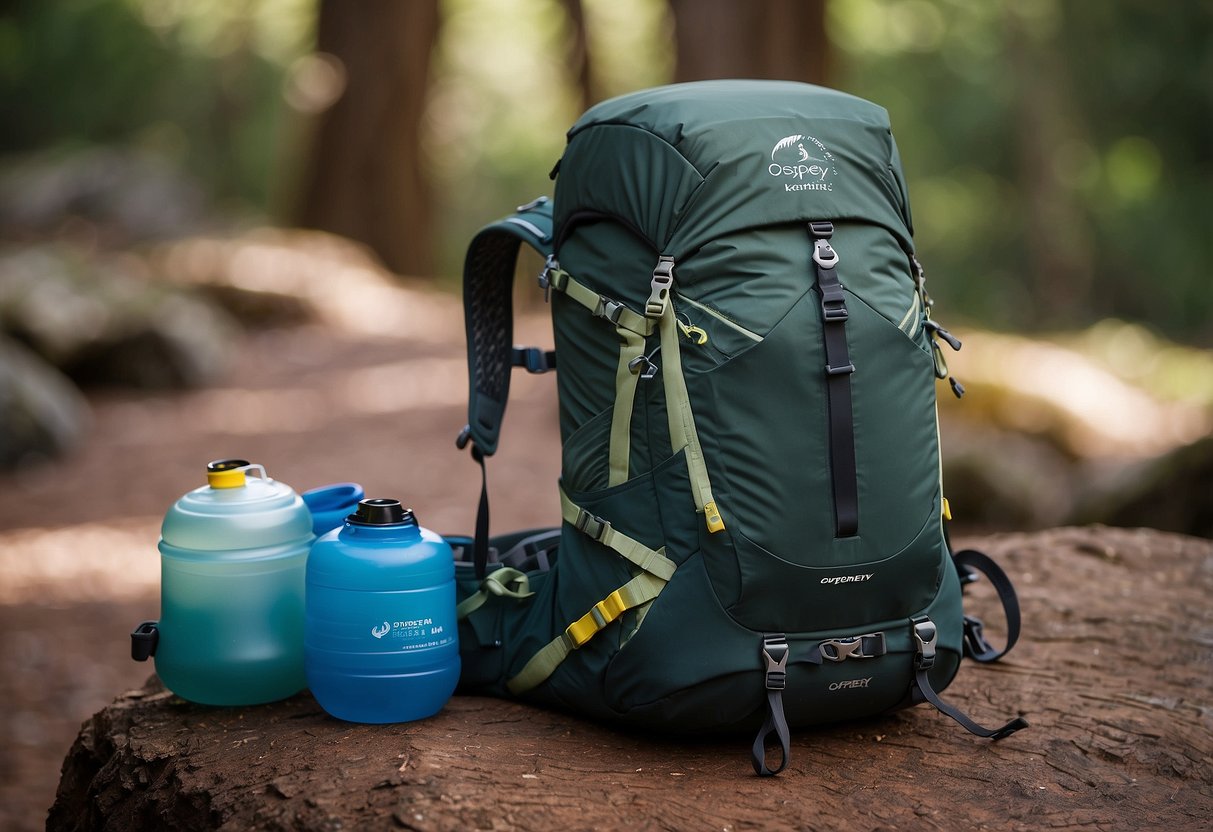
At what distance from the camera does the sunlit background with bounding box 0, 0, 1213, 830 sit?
6.92m

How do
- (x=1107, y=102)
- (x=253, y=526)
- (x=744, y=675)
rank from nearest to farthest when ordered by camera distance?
(x=744, y=675) → (x=253, y=526) → (x=1107, y=102)

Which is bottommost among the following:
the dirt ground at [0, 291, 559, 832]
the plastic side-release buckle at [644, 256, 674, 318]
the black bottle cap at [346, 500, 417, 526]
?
the dirt ground at [0, 291, 559, 832]

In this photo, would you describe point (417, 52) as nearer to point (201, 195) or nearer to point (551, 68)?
point (201, 195)

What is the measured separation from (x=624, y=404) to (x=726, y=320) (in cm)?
28

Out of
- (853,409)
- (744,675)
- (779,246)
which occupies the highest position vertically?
(779,246)

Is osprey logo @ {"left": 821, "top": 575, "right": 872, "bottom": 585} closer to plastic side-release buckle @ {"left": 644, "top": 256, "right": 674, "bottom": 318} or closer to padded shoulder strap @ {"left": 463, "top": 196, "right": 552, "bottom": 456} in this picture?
plastic side-release buckle @ {"left": 644, "top": 256, "right": 674, "bottom": 318}

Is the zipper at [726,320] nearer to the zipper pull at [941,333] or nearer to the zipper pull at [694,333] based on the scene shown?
the zipper pull at [694,333]

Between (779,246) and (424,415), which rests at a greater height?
(779,246)

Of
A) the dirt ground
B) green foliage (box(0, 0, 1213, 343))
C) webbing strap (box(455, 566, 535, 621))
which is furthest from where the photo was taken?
green foliage (box(0, 0, 1213, 343))

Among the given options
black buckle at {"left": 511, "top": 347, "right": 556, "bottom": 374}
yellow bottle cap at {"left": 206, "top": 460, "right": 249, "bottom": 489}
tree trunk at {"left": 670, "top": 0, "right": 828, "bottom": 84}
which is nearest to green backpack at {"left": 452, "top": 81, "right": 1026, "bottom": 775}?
black buckle at {"left": 511, "top": 347, "right": 556, "bottom": 374}

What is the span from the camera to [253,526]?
106 inches

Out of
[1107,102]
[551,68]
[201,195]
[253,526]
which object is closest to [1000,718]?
[253,526]

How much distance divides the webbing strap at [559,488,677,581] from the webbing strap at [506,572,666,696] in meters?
0.02

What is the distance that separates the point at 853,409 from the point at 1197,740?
123 centimetres
